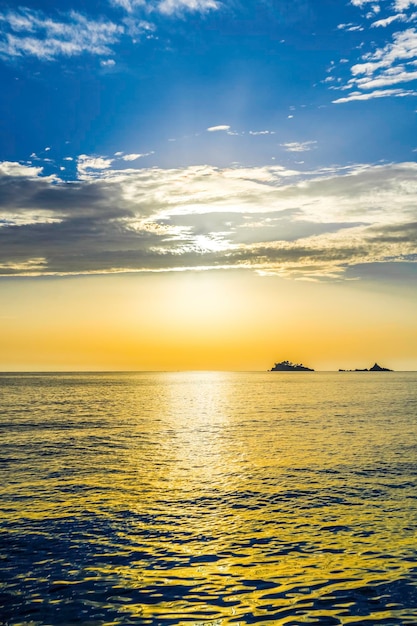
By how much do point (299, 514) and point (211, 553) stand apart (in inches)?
282

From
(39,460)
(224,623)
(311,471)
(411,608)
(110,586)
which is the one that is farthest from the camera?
(39,460)

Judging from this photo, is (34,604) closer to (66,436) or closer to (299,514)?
(299,514)

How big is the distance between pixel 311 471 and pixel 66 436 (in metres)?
32.4

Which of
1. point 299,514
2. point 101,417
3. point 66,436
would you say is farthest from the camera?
point 101,417

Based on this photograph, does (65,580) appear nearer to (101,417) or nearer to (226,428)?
(226,428)

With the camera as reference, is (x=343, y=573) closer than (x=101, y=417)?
Yes

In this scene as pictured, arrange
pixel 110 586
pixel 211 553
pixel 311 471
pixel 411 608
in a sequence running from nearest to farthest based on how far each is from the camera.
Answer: pixel 411 608, pixel 110 586, pixel 211 553, pixel 311 471

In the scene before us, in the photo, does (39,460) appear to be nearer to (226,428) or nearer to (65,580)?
(65,580)

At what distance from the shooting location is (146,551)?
21.2 m

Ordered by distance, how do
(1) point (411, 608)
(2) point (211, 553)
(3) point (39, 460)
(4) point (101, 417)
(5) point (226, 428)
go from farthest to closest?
1. (4) point (101, 417)
2. (5) point (226, 428)
3. (3) point (39, 460)
4. (2) point (211, 553)
5. (1) point (411, 608)

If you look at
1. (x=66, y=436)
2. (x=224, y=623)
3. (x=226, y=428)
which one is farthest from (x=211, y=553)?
(x=226, y=428)

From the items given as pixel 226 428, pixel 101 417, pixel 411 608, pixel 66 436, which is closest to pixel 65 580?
pixel 411 608

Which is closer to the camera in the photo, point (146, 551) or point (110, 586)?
point (110, 586)

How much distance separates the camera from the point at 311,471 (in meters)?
37.9
